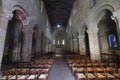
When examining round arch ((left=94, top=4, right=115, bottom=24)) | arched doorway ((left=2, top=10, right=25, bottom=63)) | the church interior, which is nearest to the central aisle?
the church interior

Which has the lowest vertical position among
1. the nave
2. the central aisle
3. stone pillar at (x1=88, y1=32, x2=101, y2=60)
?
the central aisle

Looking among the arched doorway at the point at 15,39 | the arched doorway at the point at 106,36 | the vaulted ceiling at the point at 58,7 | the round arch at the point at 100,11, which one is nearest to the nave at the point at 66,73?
the arched doorway at the point at 15,39

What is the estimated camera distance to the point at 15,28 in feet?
30.1

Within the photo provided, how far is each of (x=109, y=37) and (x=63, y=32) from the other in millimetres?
23327

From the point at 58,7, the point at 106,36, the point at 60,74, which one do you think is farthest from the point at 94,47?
the point at 58,7

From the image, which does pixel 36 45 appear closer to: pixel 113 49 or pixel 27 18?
pixel 27 18

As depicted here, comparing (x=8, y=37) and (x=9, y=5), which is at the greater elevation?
(x=9, y=5)

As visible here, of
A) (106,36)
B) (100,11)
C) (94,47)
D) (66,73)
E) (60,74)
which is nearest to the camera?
(60,74)

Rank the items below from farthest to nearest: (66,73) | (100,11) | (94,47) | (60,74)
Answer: (94,47) → (100,11) → (66,73) → (60,74)

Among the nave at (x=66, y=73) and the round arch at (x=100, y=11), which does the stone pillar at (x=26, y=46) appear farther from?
the round arch at (x=100, y=11)

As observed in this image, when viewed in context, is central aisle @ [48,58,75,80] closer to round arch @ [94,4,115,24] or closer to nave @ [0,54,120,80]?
nave @ [0,54,120,80]

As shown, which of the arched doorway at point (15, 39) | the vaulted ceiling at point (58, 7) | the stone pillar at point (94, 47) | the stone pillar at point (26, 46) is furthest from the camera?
the vaulted ceiling at point (58, 7)

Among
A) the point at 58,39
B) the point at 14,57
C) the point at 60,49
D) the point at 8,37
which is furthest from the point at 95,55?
the point at 58,39

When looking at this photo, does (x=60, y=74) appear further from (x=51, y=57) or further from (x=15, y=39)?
(x=15, y=39)
